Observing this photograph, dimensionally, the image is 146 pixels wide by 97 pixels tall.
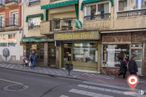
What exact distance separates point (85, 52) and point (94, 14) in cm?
338

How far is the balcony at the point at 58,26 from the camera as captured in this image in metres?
24.3

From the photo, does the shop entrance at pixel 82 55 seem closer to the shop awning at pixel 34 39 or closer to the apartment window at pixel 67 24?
the apartment window at pixel 67 24

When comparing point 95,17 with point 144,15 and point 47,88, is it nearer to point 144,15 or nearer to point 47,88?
point 144,15

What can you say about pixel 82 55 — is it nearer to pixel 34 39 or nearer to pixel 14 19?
pixel 34 39

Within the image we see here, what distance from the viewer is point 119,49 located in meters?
20.4

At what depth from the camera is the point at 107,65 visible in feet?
69.4

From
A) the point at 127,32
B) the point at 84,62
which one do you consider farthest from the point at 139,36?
the point at 84,62

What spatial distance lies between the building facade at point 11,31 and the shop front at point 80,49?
7.27 m

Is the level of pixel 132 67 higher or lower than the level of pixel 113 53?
lower

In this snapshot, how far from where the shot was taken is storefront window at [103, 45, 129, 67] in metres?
20.1

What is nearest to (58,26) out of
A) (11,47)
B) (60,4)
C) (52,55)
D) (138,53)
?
(60,4)

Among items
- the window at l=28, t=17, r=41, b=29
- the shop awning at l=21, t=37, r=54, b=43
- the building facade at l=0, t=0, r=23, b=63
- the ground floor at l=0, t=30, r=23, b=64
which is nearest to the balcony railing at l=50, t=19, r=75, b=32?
the shop awning at l=21, t=37, r=54, b=43

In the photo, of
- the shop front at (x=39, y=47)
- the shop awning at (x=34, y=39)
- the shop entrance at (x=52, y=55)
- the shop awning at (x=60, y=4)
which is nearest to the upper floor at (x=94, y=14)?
the shop awning at (x=60, y=4)

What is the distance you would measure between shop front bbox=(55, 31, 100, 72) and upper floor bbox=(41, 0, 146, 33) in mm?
741
